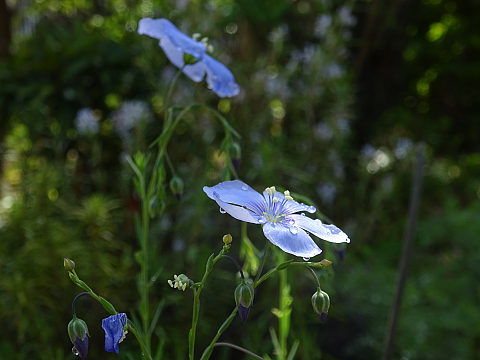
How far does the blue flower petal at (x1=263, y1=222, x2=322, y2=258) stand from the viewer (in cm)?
51

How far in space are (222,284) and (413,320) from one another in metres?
0.65

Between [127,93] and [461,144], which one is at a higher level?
[127,93]

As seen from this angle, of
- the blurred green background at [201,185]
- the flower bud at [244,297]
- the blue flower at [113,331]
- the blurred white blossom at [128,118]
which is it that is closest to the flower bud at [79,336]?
the blue flower at [113,331]

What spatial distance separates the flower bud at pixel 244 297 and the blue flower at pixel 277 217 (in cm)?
7

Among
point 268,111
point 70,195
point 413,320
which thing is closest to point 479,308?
point 413,320

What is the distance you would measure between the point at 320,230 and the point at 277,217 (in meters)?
0.07

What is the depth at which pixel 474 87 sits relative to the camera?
5.60 metres

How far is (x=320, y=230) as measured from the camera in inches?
22.2

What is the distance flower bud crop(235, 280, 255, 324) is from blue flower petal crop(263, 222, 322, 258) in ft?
0.22

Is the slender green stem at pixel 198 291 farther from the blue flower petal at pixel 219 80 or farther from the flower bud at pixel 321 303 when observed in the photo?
the blue flower petal at pixel 219 80

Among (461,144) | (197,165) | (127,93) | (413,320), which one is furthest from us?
(461,144)

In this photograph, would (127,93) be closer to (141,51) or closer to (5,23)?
(141,51)

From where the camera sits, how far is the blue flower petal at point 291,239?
1.68 ft

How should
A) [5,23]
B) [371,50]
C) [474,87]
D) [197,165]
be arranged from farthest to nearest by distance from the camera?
[474,87] < [371,50] < [5,23] < [197,165]
